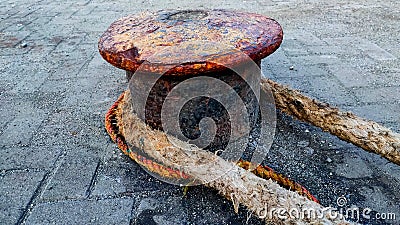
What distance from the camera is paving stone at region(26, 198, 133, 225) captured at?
1659 millimetres

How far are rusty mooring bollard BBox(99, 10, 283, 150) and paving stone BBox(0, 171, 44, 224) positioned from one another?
639mm

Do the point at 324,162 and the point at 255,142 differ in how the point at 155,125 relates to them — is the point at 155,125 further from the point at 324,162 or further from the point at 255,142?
the point at 324,162

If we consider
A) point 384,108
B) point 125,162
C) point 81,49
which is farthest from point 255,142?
point 81,49

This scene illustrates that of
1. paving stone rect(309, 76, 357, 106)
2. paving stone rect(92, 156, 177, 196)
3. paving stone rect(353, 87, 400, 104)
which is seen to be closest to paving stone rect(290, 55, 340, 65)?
paving stone rect(309, 76, 357, 106)

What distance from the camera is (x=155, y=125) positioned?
6.11ft

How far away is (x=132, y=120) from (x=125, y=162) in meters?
0.26

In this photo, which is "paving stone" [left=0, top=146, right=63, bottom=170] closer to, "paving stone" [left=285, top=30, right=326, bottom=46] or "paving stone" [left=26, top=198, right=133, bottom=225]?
"paving stone" [left=26, top=198, right=133, bottom=225]

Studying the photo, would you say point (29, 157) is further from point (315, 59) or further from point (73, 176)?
point (315, 59)

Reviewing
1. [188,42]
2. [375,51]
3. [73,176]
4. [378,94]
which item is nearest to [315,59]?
[375,51]

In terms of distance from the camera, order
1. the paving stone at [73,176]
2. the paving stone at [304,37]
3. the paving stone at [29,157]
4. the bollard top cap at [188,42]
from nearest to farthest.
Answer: the bollard top cap at [188,42] < the paving stone at [73,176] < the paving stone at [29,157] < the paving stone at [304,37]

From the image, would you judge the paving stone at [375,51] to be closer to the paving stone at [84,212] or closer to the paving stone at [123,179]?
the paving stone at [123,179]

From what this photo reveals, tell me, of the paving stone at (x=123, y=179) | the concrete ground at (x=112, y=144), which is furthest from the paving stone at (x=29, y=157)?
the paving stone at (x=123, y=179)

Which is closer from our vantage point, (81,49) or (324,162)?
(324,162)

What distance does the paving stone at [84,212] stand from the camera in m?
1.66
